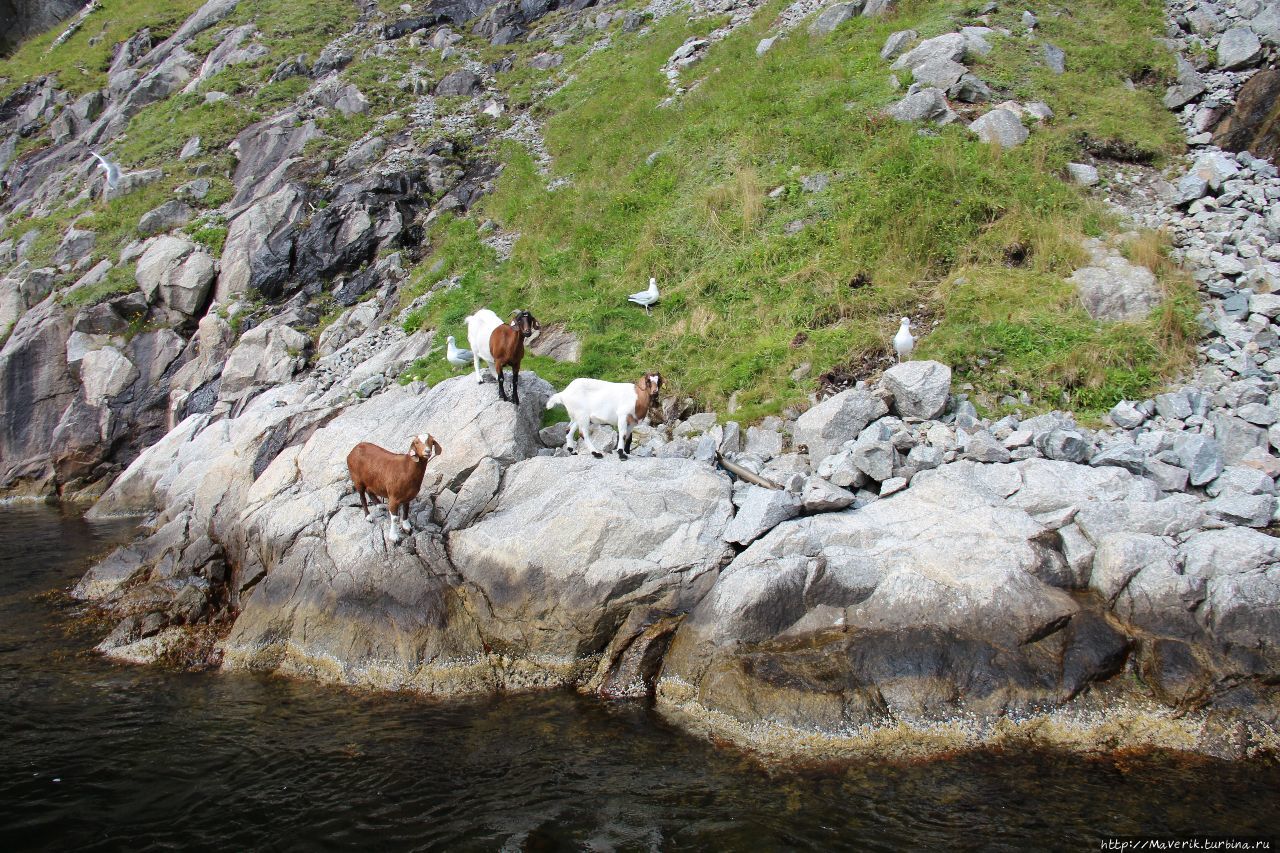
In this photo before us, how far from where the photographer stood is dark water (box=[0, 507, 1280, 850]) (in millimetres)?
6117

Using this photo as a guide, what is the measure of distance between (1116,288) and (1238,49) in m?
10.5

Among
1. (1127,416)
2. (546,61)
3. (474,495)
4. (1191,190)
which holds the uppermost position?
(546,61)

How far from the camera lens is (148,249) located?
28.3 meters

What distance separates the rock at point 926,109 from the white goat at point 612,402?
1196 centimetres

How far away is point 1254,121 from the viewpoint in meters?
15.7

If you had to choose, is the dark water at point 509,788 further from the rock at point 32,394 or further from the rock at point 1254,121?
the rock at point 32,394

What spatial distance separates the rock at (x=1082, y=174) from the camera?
51.5 feet

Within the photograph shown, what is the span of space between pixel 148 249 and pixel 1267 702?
115ft

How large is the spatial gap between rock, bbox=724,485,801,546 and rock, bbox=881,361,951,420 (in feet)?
9.42

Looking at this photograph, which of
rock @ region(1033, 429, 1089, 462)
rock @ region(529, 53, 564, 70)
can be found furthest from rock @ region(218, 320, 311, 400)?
rock @ region(1033, 429, 1089, 462)

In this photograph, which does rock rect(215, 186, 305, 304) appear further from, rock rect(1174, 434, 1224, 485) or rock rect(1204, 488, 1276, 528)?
rock rect(1204, 488, 1276, 528)

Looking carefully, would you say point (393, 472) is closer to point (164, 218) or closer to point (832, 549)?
point (832, 549)

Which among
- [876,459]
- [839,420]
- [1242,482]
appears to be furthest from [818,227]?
[1242,482]

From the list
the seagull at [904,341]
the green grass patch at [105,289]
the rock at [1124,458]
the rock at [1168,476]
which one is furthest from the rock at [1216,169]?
the green grass patch at [105,289]
